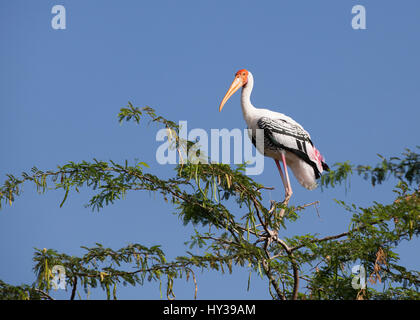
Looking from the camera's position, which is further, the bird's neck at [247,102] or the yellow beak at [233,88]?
the yellow beak at [233,88]

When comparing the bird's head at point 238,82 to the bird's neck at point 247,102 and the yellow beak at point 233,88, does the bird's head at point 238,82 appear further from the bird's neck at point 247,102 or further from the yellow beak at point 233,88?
the bird's neck at point 247,102

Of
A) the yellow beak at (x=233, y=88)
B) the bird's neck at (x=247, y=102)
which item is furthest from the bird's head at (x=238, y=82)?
the bird's neck at (x=247, y=102)

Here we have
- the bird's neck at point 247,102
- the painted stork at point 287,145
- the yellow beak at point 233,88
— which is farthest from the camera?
the yellow beak at point 233,88

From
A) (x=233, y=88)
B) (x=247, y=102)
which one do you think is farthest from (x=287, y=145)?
(x=233, y=88)

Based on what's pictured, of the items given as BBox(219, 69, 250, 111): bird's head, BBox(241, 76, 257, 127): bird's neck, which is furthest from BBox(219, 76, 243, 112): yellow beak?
BBox(241, 76, 257, 127): bird's neck

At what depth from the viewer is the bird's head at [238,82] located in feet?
41.1

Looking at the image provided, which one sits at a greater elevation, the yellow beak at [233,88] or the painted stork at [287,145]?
the yellow beak at [233,88]

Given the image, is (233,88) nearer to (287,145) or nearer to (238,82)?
(238,82)

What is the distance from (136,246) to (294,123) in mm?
4922

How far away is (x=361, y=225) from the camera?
851 cm

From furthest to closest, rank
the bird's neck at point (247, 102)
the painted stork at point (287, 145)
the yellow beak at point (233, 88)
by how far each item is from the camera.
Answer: the yellow beak at point (233, 88)
the bird's neck at point (247, 102)
the painted stork at point (287, 145)
